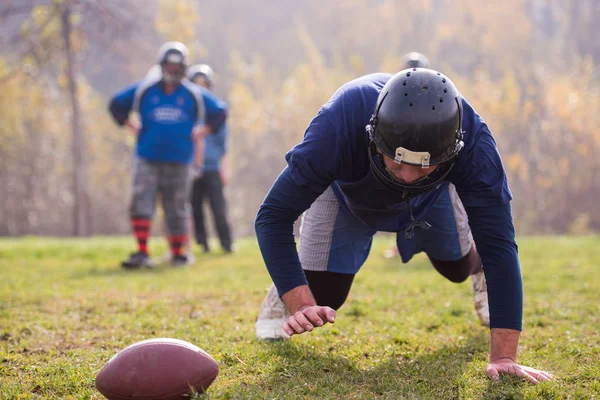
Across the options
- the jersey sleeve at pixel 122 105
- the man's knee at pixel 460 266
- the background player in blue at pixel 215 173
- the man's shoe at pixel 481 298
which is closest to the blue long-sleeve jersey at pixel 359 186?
the man's knee at pixel 460 266

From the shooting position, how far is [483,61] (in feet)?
118

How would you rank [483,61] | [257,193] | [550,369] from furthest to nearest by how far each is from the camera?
[483,61] → [257,193] → [550,369]

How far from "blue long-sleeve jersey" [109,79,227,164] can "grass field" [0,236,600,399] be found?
4.81 ft

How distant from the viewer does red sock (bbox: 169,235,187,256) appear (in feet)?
25.6

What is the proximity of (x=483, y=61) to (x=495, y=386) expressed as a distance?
116 ft

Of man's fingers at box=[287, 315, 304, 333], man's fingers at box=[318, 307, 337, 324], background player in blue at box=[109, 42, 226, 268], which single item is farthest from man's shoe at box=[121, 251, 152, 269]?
man's fingers at box=[318, 307, 337, 324]

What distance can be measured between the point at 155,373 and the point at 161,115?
5.26 meters

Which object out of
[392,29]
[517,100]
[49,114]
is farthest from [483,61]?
[49,114]

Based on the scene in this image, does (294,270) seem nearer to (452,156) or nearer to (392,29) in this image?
(452,156)

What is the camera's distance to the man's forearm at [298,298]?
2.93 meters

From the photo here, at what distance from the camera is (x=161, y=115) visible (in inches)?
295

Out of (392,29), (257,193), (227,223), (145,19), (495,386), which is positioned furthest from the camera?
(392,29)

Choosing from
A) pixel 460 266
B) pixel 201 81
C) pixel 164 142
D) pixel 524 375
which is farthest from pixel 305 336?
pixel 201 81

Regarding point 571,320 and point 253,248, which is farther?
point 253,248
